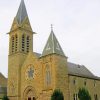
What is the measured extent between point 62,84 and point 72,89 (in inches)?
151

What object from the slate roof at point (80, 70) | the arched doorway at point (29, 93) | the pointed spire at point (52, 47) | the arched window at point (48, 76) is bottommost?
the arched doorway at point (29, 93)

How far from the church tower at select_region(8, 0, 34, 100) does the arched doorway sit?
1969mm

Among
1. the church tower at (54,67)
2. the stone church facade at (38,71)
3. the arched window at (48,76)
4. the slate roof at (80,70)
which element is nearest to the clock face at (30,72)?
the stone church facade at (38,71)

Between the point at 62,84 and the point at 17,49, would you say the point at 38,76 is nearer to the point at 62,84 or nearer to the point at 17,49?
the point at 62,84

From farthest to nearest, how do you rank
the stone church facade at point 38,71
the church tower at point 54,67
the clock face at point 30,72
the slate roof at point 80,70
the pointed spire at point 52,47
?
the slate roof at point 80,70
the clock face at point 30,72
the pointed spire at point 52,47
the stone church facade at point 38,71
the church tower at point 54,67

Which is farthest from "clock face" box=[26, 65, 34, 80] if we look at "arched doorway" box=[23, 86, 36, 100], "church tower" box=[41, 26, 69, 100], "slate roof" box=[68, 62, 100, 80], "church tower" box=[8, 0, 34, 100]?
"slate roof" box=[68, 62, 100, 80]

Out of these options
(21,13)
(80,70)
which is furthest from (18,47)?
(80,70)

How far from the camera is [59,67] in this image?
198ft

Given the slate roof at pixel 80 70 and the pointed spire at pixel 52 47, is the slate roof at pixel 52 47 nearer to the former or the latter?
the pointed spire at pixel 52 47

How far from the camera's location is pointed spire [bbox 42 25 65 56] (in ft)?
201

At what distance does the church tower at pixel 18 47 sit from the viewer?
69.3 meters

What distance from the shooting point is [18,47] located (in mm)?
70625

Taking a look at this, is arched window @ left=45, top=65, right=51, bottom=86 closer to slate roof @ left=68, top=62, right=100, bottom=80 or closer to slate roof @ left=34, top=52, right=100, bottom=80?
slate roof @ left=34, top=52, right=100, bottom=80

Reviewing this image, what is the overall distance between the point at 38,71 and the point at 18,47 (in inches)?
397
